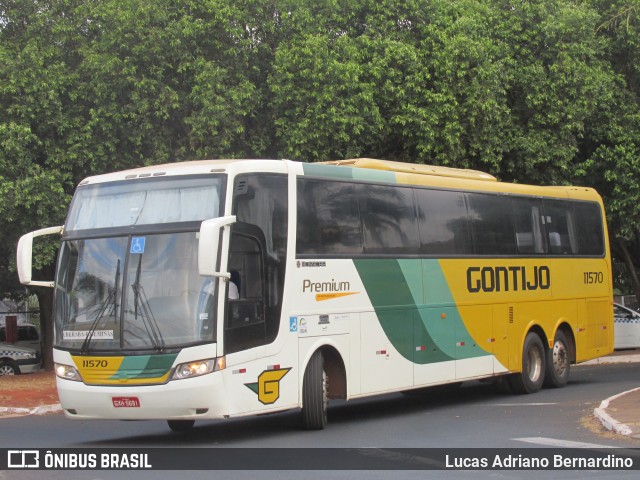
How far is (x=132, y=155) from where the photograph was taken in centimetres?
2409

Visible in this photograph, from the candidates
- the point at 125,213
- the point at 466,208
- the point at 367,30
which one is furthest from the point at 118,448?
the point at 367,30

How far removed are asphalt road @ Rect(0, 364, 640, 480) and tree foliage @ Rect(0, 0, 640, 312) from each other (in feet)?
23.3

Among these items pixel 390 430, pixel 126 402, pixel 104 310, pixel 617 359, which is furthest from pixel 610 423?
pixel 617 359

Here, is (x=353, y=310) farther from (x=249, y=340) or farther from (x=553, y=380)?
(x=553, y=380)

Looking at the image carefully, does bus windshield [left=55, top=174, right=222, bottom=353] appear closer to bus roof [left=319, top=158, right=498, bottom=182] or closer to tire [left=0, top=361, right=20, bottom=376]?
bus roof [left=319, top=158, right=498, bottom=182]

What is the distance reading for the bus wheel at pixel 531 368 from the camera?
18.8 metres

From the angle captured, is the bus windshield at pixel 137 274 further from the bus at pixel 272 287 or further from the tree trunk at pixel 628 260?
the tree trunk at pixel 628 260

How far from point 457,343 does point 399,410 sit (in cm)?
146

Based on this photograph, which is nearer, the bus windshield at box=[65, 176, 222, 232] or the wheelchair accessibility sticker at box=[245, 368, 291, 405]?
the bus windshield at box=[65, 176, 222, 232]

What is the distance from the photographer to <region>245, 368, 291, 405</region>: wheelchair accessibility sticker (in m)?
12.7

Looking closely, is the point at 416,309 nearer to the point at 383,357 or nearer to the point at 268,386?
the point at 383,357

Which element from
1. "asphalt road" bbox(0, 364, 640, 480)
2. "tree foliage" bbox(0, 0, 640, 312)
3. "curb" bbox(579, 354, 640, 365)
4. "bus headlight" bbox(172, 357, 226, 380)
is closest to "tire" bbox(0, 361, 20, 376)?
"tree foliage" bbox(0, 0, 640, 312)

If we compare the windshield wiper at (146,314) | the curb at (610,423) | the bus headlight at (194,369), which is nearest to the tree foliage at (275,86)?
the windshield wiper at (146,314)

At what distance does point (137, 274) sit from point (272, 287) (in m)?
1.78
